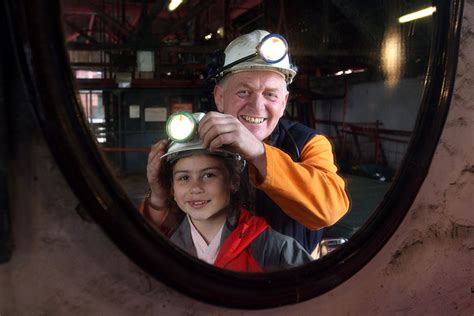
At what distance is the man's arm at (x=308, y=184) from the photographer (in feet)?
3.05

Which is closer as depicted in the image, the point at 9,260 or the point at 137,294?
the point at 9,260

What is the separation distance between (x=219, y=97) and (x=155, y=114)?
0.49ft

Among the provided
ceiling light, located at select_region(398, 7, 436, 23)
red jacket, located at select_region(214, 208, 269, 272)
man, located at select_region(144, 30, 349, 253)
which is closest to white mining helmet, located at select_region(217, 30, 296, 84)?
man, located at select_region(144, 30, 349, 253)

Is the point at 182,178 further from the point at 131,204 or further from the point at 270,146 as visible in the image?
the point at 270,146

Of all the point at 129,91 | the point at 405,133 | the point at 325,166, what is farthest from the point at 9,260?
the point at 405,133

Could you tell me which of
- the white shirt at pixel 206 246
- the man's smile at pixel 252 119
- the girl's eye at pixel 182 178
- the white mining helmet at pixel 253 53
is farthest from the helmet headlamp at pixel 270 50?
the white shirt at pixel 206 246

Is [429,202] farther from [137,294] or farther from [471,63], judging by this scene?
[137,294]

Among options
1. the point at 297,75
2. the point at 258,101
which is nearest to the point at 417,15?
the point at 297,75

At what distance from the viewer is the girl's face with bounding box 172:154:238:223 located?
82cm

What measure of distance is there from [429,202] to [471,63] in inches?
15.4

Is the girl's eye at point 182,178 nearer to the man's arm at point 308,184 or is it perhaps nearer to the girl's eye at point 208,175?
the girl's eye at point 208,175

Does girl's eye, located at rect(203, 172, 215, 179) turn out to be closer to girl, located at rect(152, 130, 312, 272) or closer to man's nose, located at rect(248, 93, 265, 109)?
girl, located at rect(152, 130, 312, 272)

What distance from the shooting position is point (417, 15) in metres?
1.11

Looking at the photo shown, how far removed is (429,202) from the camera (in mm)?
1245
